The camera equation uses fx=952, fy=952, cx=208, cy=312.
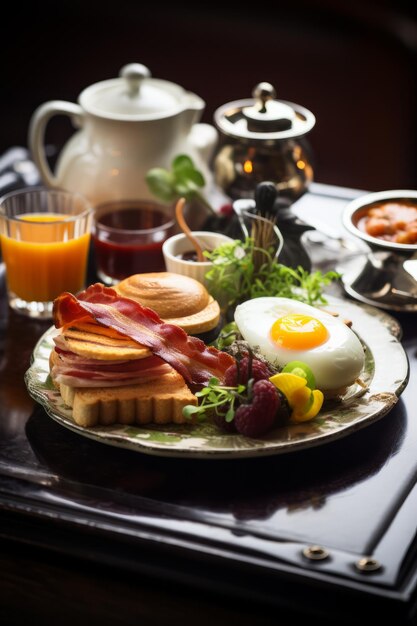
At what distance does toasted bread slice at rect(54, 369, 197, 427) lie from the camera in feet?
5.48

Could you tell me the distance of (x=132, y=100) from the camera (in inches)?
99.7

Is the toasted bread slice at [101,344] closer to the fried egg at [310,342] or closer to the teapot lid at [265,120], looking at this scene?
the fried egg at [310,342]

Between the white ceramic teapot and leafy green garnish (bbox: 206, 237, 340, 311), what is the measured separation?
0.47m

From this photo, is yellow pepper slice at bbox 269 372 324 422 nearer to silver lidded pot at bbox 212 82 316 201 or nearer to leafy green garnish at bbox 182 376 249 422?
leafy green garnish at bbox 182 376 249 422

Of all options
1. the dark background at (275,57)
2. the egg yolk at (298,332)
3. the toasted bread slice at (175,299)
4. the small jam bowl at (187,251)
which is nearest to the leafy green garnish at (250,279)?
the small jam bowl at (187,251)

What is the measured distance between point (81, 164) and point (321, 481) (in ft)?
4.09

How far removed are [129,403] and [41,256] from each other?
25.4 inches

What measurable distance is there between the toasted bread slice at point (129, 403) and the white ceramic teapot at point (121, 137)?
3.00 feet

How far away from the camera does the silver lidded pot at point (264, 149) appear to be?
8.05ft

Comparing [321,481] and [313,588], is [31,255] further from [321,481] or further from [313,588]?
[313,588]

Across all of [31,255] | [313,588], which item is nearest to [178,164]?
[31,255]

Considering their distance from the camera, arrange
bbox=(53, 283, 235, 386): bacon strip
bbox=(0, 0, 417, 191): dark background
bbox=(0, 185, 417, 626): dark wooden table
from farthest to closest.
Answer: bbox=(0, 0, 417, 191): dark background
bbox=(53, 283, 235, 386): bacon strip
bbox=(0, 185, 417, 626): dark wooden table

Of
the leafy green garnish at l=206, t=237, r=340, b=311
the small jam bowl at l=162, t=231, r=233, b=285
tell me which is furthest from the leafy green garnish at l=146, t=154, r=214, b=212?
the leafy green garnish at l=206, t=237, r=340, b=311

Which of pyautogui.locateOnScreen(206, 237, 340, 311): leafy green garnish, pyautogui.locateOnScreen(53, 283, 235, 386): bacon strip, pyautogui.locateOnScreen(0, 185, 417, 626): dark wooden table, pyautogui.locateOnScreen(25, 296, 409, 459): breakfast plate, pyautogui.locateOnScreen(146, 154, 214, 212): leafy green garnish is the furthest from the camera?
pyautogui.locateOnScreen(146, 154, 214, 212): leafy green garnish
